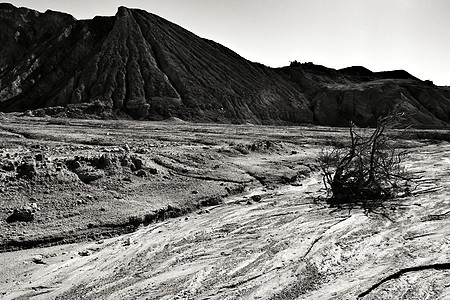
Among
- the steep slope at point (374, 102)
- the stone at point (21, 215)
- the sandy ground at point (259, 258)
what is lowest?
the sandy ground at point (259, 258)

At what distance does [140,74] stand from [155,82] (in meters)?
2.03

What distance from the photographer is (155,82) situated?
37.4m

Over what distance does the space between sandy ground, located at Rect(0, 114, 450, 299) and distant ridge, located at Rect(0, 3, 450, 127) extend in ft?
85.4

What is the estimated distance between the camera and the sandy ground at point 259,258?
556 cm

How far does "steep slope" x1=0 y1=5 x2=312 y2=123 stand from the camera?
119 ft

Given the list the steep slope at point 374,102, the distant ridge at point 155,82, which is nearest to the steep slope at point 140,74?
A: the distant ridge at point 155,82

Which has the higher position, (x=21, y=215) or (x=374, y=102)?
(x=374, y=102)

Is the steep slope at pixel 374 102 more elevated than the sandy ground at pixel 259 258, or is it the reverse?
the steep slope at pixel 374 102

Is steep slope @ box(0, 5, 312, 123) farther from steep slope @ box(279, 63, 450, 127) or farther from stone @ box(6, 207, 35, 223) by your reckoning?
stone @ box(6, 207, 35, 223)

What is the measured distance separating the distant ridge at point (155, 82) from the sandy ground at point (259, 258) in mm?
A: 26038

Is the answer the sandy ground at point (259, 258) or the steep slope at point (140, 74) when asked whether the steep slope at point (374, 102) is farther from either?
the sandy ground at point (259, 258)

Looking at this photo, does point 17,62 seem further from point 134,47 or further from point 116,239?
point 116,239

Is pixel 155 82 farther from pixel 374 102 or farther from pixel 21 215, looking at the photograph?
pixel 21 215

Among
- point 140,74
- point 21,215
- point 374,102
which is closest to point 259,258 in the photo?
point 21,215
